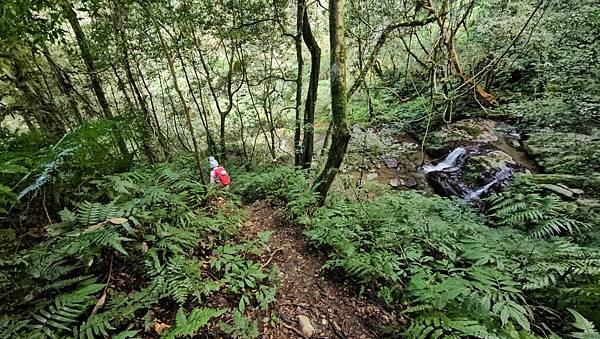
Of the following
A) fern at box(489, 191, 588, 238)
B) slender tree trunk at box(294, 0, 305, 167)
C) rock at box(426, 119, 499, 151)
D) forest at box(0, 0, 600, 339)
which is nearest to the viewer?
forest at box(0, 0, 600, 339)

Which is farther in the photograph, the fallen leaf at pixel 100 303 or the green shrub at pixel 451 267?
the green shrub at pixel 451 267

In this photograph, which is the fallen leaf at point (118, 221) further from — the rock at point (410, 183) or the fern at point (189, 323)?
the rock at point (410, 183)

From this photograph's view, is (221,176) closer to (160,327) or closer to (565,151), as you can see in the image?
(160,327)

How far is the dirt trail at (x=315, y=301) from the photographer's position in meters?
2.80

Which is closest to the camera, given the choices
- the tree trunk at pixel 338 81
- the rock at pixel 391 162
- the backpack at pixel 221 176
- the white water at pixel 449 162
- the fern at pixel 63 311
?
the fern at pixel 63 311

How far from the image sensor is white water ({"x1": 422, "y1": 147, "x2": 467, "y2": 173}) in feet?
30.7

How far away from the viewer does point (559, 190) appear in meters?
5.70

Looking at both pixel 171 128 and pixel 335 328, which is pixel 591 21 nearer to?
pixel 335 328

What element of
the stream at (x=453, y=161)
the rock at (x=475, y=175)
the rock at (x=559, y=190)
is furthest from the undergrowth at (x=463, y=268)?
the stream at (x=453, y=161)

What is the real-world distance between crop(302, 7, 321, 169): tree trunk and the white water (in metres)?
4.44

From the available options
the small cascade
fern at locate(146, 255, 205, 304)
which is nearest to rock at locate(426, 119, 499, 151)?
the small cascade

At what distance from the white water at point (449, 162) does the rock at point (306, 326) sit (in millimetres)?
7751

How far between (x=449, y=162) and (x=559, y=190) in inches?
152

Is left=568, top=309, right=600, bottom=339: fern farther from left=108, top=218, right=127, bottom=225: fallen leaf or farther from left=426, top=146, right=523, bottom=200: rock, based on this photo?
left=426, top=146, right=523, bottom=200: rock
